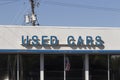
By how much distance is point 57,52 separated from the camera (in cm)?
2872

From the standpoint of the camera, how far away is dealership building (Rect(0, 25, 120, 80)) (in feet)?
93.6

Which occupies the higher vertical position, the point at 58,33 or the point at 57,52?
the point at 58,33

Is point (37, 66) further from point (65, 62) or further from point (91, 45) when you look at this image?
point (91, 45)

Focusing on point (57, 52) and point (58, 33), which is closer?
point (57, 52)

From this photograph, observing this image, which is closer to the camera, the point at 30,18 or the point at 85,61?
the point at 85,61

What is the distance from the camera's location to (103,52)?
29.3m

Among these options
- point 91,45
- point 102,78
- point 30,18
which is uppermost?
point 30,18

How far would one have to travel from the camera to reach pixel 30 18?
142 feet

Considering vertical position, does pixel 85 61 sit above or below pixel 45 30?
below

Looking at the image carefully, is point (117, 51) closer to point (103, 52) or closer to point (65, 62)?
point (103, 52)

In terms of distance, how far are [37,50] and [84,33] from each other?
316 cm

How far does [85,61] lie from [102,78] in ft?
5.02

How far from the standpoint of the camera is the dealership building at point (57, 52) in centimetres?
2852

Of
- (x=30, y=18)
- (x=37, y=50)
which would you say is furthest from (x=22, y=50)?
(x=30, y=18)
